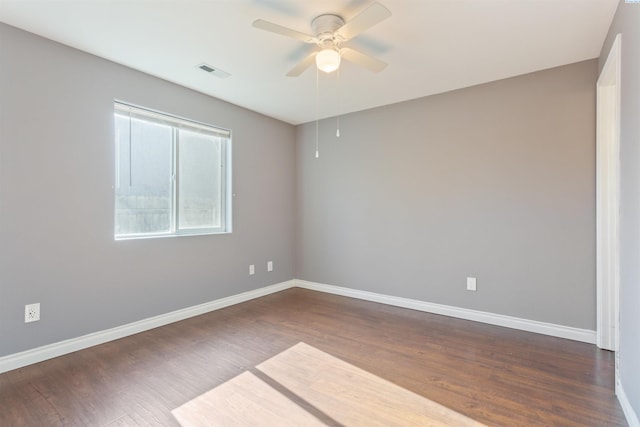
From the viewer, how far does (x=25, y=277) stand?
2.24m

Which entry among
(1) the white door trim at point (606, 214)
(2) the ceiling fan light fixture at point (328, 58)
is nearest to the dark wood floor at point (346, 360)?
(1) the white door trim at point (606, 214)

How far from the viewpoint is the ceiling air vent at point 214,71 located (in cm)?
277

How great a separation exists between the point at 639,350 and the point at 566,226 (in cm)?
153

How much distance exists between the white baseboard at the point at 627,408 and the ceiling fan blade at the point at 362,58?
249cm

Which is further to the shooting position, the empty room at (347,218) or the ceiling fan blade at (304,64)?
the ceiling fan blade at (304,64)

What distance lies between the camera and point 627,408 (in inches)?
65.5

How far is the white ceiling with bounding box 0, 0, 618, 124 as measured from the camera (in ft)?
6.50

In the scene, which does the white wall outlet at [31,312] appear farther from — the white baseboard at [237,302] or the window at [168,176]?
the window at [168,176]

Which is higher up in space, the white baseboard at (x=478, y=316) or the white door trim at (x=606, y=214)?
the white door trim at (x=606, y=214)

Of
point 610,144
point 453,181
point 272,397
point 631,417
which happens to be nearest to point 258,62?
point 453,181

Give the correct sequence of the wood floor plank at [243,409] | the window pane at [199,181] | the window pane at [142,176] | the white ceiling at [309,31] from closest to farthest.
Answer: the wood floor plank at [243,409]
the white ceiling at [309,31]
the window pane at [142,176]
the window pane at [199,181]

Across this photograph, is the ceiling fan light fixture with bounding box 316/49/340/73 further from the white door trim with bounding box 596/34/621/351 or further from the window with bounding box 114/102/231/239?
the white door trim with bounding box 596/34/621/351

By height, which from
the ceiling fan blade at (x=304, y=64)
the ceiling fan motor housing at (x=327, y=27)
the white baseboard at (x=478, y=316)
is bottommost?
the white baseboard at (x=478, y=316)

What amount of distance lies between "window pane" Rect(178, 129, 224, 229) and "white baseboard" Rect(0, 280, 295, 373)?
913 mm
